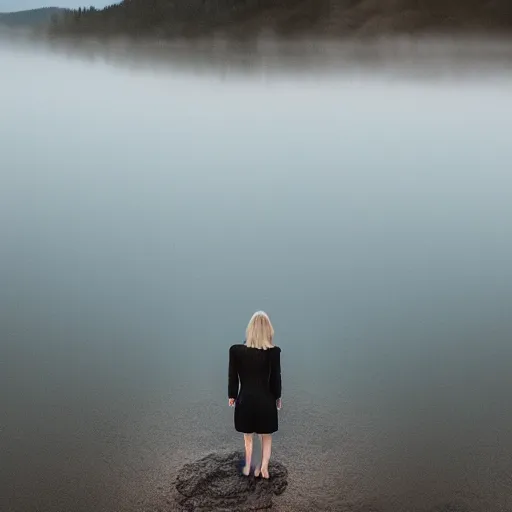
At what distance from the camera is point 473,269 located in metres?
5.65

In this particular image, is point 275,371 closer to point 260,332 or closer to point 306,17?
point 260,332

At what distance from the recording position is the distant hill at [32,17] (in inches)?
209

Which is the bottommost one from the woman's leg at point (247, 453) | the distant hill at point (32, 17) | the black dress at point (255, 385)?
the woman's leg at point (247, 453)

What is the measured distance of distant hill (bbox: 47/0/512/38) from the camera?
16.0 ft

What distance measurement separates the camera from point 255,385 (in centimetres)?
380

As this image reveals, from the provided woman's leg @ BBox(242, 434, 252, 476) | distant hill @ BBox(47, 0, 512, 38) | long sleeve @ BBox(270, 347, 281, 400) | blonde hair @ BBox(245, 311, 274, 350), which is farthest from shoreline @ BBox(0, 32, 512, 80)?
woman's leg @ BBox(242, 434, 252, 476)

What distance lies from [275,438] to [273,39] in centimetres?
267

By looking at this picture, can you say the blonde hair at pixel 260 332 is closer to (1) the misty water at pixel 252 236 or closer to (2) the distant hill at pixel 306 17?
(1) the misty water at pixel 252 236

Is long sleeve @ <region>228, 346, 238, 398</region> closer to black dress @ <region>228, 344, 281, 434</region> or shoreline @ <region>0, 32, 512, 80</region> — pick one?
black dress @ <region>228, 344, 281, 434</region>

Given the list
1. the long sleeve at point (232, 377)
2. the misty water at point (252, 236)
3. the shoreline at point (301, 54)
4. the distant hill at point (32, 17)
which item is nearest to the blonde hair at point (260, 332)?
the long sleeve at point (232, 377)

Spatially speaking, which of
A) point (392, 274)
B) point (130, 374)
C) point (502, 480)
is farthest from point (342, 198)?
point (502, 480)

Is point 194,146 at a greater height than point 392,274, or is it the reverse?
point 194,146

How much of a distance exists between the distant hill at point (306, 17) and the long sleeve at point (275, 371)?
2.40 m

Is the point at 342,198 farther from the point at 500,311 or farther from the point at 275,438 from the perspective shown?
the point at 275,438
